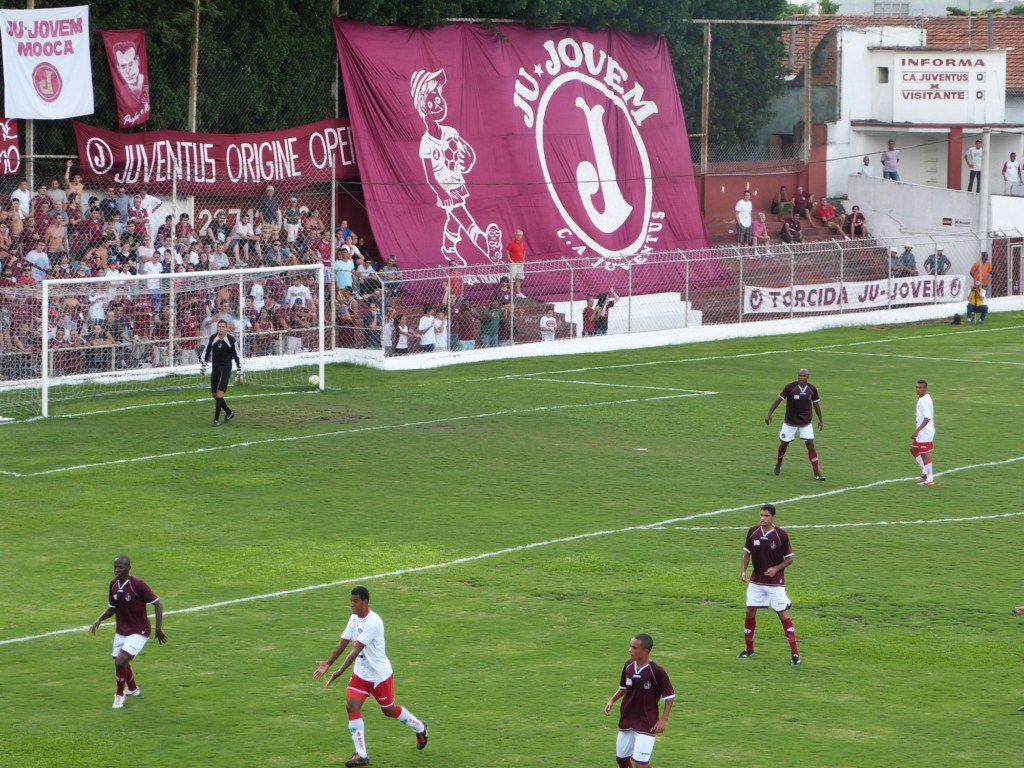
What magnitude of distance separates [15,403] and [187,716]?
17.3 m

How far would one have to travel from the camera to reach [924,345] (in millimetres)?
42500

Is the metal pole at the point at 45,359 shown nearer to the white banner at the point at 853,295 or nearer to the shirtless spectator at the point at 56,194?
the shirtless spectator at the point at 56,194

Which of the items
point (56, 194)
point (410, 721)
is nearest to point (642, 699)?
point (410, 721)

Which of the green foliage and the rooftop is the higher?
the rooftop

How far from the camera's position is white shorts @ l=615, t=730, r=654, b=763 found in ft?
38.5

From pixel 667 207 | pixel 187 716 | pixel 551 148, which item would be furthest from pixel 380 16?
pixel 187 716

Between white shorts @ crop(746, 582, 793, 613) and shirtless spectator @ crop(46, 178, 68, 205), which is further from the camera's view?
shirtless spectator @ crop(46, 178, 68, 205)

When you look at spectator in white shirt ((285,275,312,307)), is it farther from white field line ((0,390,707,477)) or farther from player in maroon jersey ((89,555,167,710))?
player in maroon jersey ((89,555,167,710))

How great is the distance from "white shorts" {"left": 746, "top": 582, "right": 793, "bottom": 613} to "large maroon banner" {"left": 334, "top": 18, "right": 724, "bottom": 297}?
2552 cm

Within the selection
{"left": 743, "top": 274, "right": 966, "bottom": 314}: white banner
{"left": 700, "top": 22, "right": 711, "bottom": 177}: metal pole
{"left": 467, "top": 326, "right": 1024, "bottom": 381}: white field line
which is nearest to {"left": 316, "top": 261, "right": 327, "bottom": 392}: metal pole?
{"left": 467, "top": 326, "right": 1024, "bottom": 381}: white field line

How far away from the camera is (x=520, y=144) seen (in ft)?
146

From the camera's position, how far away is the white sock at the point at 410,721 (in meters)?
13.0

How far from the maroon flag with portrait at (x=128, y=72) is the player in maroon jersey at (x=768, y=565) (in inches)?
955

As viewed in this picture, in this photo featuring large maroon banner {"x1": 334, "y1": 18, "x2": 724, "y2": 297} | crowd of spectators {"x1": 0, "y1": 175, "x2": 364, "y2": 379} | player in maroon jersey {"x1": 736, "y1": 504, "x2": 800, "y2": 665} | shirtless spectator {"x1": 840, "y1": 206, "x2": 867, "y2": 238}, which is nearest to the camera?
player in maroon jersey {"x1": 736, "y1": 504, "x2": 800, "y2": 665}
